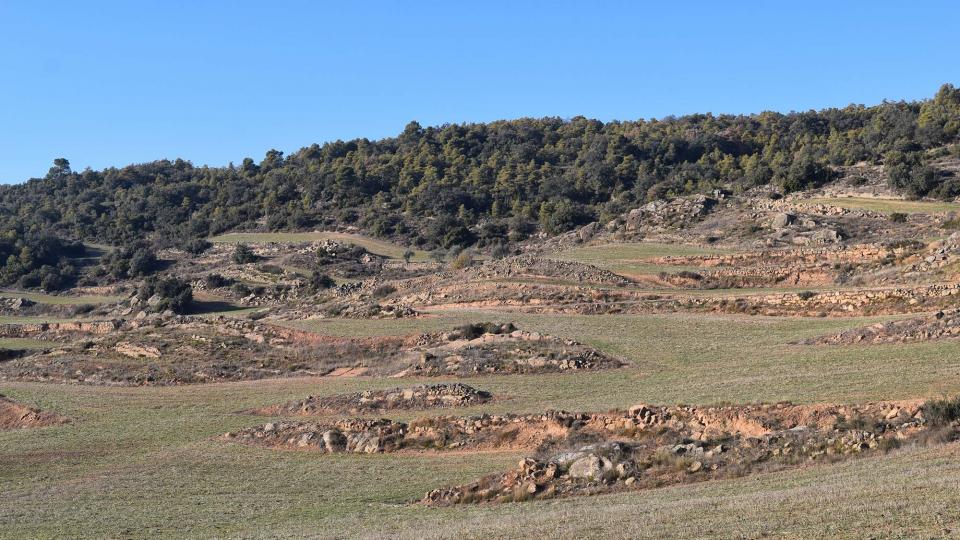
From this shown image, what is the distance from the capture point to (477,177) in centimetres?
11838

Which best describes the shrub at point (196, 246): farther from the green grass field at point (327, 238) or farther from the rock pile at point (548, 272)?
the rock pile at point (548, 272)

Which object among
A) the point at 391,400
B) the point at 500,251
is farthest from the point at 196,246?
the point at 391,400

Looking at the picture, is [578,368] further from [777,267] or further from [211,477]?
[777,267]

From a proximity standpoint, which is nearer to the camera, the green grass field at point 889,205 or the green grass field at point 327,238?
the green grass field at point 889,205

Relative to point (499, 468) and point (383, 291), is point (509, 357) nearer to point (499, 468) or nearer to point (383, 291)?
point (499, 468)

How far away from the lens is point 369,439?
86.4 ft

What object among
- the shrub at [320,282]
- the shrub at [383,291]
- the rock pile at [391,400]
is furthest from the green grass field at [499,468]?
the shrub at [320,282]

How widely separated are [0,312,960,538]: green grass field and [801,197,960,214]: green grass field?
100ft

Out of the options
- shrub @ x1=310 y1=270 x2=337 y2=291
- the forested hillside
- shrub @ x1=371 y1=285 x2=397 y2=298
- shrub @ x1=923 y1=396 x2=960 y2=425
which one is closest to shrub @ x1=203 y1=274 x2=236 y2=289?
shrub @ x1=310 y1=270 x2=337 y2=291

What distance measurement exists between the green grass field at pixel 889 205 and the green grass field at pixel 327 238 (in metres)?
38.6

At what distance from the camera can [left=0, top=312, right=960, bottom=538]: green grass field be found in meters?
13.4

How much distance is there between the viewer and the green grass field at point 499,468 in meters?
13.4

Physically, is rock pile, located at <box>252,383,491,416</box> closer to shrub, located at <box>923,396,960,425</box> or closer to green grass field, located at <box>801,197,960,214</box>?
shrub, located at <box>923,396,960,425</box>

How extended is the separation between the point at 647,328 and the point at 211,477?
22.0m
